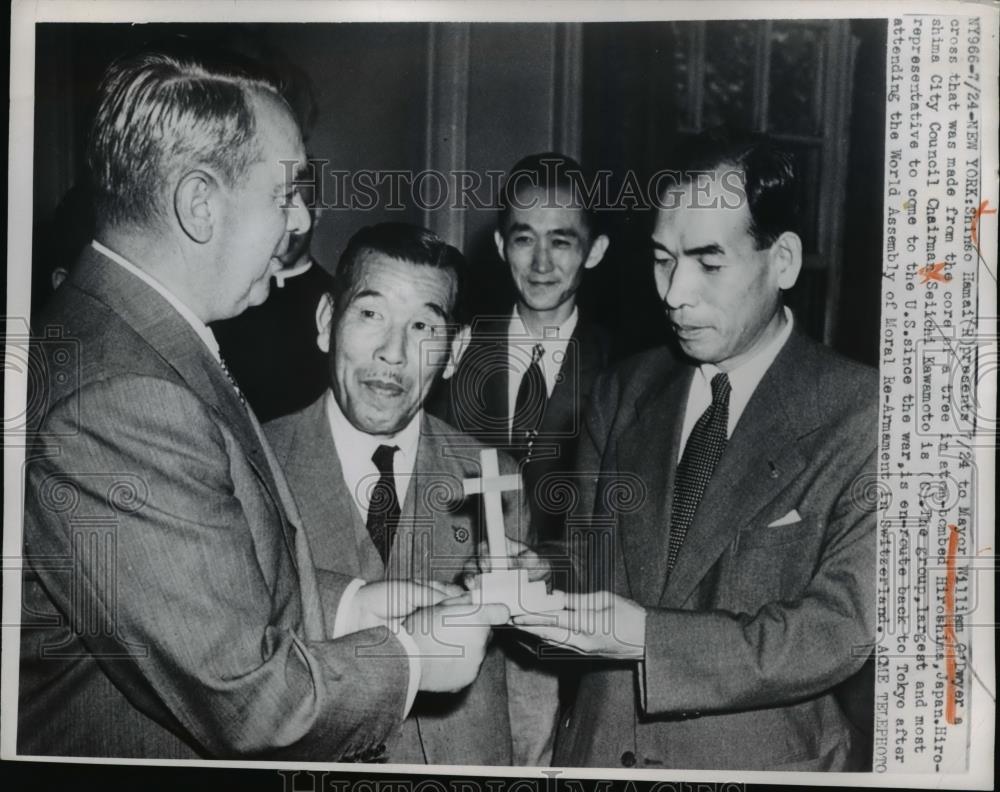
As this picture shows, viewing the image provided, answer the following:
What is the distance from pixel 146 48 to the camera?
89.5 inches

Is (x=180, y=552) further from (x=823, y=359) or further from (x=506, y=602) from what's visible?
(x=823, y=359)

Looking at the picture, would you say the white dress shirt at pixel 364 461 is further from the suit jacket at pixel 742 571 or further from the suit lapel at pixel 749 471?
the suit lapel at pixel 749 471

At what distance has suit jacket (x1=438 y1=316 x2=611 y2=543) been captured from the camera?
2227mm

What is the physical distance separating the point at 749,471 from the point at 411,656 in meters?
0.84

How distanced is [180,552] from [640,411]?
104 cm

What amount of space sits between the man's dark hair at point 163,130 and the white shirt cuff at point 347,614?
91 centimetres

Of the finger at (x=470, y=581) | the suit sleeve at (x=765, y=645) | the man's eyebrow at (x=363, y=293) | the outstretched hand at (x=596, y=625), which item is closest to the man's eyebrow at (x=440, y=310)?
the man's eyebrow at (x=363, y=293)

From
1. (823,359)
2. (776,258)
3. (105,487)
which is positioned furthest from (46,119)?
(823,359)

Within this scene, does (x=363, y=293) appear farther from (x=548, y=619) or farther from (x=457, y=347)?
(x=548, y=619)

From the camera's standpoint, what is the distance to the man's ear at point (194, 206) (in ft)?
7.22

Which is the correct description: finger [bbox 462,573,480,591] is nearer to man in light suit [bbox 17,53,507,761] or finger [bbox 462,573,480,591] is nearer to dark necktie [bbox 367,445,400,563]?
man in light suit [bbox 17,53,507,761]

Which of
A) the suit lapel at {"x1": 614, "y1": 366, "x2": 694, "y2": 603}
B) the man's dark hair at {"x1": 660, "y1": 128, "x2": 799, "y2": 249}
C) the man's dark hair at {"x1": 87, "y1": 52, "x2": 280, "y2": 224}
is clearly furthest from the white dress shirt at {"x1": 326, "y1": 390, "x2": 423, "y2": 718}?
the man's dark hair at {"x1": 660, "y1": 128, "x2": 799, "y2": 249}

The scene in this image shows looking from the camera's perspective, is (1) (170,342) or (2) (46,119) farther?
(2) (46,119)

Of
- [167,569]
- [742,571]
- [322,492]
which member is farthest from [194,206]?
[742,571]
